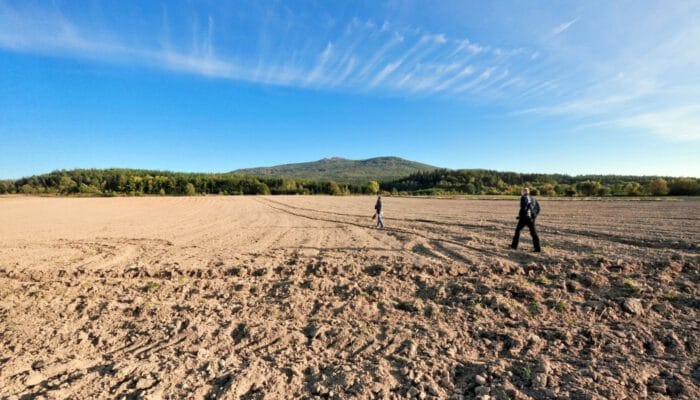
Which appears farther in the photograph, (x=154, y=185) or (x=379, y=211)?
(x=154, y=185)

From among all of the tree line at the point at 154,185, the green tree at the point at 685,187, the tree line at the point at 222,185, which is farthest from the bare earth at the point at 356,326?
the tree line at the point at 154,185

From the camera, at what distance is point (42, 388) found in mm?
3777

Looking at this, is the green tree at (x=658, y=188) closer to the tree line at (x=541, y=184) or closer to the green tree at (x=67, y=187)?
the tree line at (x=541, y=184)

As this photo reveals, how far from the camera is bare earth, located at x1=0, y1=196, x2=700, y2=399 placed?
12.2 ft

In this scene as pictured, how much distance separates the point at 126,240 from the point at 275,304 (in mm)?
11619

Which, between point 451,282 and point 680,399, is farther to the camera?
point 451,282

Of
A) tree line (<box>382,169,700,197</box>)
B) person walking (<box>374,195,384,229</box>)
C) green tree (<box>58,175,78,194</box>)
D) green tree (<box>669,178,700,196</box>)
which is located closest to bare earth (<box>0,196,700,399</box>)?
person walking (<box>374,195,384,229</box>)

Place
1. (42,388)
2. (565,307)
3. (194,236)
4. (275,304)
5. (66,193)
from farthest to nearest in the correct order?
(66,193)
(194,236)
(275,304)
(565,307)
(42,388)

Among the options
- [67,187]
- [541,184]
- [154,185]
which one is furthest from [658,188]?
[67,187]

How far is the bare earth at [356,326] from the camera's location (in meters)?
3.72

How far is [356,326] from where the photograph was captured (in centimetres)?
519

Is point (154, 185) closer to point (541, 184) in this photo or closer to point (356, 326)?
point (541, 184)

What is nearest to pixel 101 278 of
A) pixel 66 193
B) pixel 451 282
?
pixel 451 282

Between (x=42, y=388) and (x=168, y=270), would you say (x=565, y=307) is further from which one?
(x=168, y=270)
